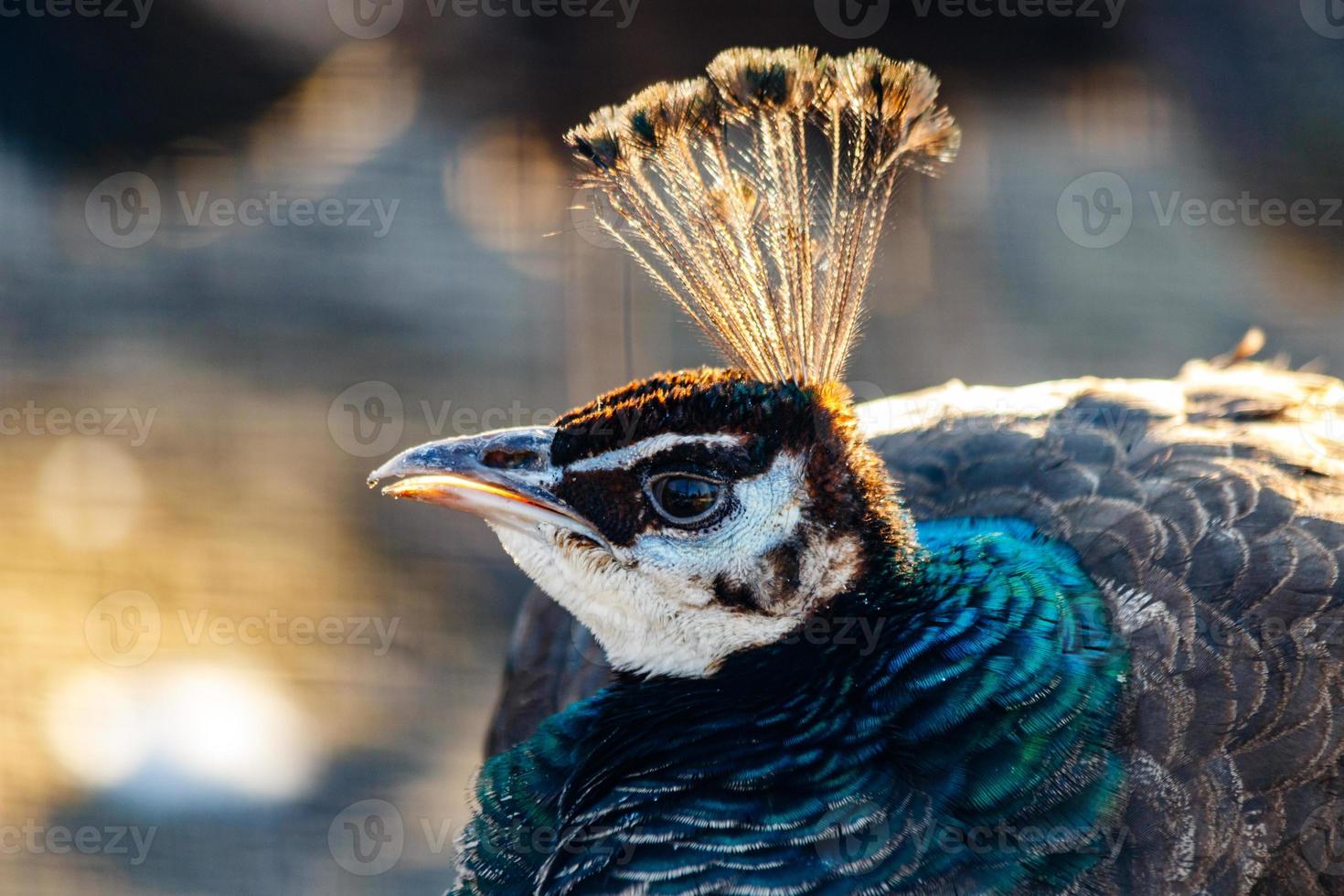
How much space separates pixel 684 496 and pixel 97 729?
2585 mm

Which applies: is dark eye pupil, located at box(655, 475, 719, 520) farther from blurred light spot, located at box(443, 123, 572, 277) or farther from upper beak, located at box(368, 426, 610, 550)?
blurred light spot, located at box(443, 123, 572, 277)

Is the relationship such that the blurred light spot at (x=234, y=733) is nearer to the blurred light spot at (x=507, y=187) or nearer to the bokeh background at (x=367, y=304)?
the bokeh background at (x=367, y=304)

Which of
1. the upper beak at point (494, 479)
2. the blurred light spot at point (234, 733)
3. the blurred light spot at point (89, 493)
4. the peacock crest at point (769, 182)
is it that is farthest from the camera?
the blurred light spot at point (89, 493)

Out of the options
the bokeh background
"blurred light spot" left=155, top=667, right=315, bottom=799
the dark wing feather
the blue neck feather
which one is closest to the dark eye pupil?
the blue neck feather

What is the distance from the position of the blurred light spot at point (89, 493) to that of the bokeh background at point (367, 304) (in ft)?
0.03

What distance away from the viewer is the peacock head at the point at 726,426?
161cm

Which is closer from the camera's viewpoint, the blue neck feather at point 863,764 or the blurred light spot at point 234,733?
the blue neck feather at point 863,764

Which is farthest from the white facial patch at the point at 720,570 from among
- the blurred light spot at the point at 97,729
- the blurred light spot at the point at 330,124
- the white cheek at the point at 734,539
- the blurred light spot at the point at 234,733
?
the blurred light spot at the point at 330,124

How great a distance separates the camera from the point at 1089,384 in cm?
230

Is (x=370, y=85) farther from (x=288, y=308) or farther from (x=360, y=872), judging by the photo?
(x=360, y=872)

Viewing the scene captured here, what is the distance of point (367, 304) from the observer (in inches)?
163

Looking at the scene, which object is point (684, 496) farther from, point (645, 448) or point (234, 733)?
point (234, 733)

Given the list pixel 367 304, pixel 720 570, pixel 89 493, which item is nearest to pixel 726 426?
pixel 720 570

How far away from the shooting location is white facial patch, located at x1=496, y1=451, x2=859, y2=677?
1.62 m
